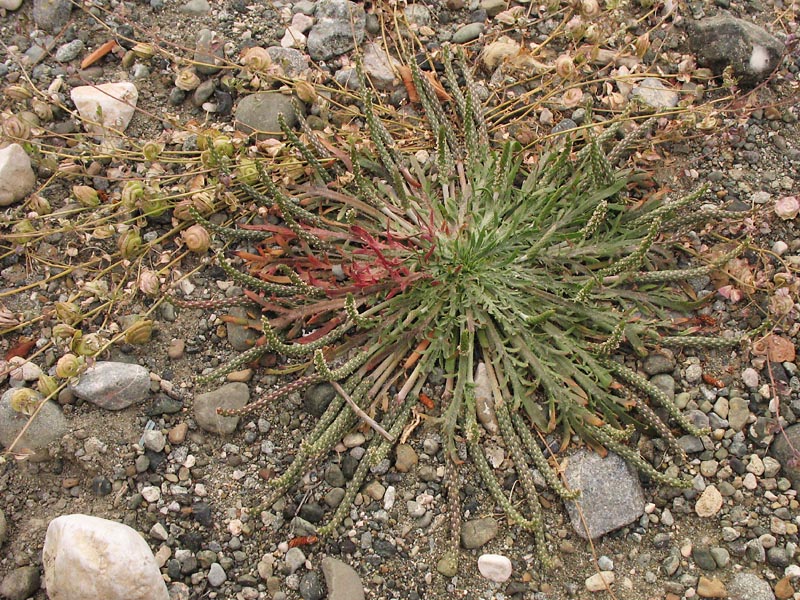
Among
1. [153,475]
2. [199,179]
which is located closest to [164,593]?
[153,475]

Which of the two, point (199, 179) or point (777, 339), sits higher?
point (199, 179)

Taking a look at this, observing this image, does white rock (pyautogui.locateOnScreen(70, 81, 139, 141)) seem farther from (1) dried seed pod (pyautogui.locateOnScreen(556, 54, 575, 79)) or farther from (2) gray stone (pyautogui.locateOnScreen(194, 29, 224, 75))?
(1) dried seed pod (pyautogui.locateOnScreen(556, 54, 575, 79))

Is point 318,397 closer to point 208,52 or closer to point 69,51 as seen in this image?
point 208,52

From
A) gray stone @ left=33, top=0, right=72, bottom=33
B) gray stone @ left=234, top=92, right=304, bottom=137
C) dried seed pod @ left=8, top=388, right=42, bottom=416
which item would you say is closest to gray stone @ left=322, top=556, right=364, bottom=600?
dried seed pod @ left=8, top=388, right=42, bottom=416

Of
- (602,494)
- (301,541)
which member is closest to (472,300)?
(602,494)

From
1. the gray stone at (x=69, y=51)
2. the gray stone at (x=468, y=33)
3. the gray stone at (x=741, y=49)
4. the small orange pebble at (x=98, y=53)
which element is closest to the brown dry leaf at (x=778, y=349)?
the gray stone at (x=741, y=49)

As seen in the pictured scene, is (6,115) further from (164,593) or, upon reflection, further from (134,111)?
(164,593)
